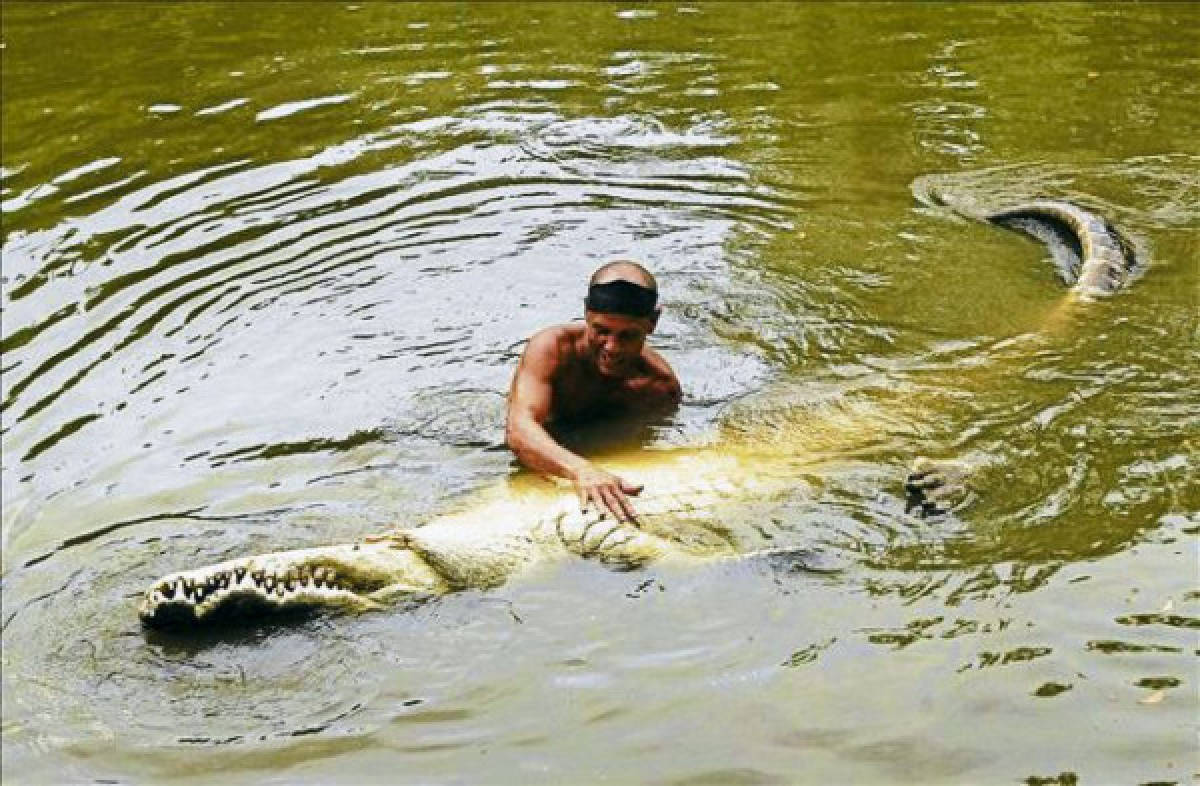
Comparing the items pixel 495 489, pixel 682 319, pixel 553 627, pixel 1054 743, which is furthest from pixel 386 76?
pixel 1054 743

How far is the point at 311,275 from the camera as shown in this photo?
909 centimetres

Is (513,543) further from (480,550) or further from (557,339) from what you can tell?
(557,339)

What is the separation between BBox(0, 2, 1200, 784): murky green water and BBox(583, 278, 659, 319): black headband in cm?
77

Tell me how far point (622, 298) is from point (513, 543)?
1.30 m

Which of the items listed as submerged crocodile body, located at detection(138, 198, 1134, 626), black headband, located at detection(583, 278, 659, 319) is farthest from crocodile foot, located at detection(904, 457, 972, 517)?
black headband, located at detection(583, 278, 659, 319)

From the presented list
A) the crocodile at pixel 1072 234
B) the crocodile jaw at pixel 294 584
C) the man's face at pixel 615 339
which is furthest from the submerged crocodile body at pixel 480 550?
the crocodile at pixel 1072 234

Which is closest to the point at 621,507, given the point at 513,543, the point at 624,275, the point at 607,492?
the point at 607,492

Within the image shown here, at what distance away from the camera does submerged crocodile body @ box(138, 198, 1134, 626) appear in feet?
17.5

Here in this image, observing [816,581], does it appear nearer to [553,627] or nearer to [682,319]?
[553,627]

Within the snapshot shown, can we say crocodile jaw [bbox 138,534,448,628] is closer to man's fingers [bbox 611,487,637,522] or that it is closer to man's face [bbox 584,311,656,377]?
man's fingers [bbox 611,487,637,522]

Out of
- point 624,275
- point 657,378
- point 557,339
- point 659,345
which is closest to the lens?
point 624,275

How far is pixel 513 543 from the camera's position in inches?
231

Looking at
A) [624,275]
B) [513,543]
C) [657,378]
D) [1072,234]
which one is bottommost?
[513,543]

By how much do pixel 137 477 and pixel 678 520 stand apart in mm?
2550
